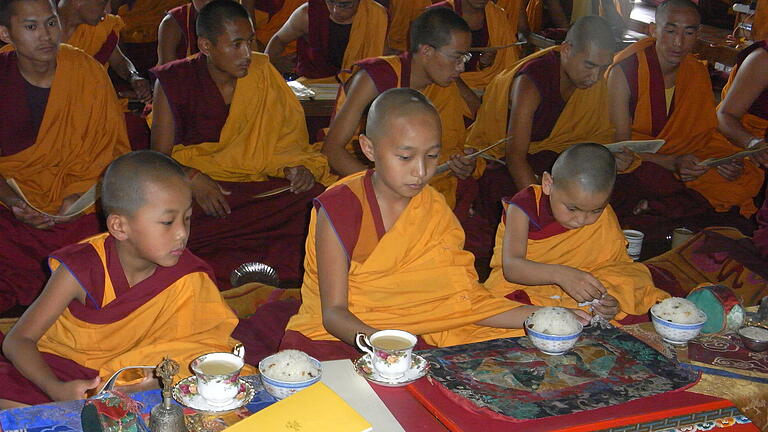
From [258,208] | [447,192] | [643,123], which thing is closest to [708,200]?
[643,123]

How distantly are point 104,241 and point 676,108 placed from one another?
3.94 meters

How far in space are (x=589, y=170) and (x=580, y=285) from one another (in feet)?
1.34

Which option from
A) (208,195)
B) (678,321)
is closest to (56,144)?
(208,195)

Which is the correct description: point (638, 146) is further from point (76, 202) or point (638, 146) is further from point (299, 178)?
point (76, 202)

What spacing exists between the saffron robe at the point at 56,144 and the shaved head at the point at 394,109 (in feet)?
6.04

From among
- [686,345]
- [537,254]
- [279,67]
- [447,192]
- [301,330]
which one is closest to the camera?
[686,345]

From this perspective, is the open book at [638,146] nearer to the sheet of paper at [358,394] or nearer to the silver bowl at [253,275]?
the silver bowl at [253,275]

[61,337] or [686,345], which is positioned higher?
[686,345]

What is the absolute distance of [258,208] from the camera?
4.66m

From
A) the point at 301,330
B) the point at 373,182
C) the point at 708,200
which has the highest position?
the point at 373,182

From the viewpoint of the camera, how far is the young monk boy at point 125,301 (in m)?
2.53

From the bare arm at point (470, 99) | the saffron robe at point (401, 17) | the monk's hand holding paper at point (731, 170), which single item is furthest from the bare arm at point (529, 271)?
the saffron robe at point (401, 17)

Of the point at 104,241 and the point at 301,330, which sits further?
the point at 301,330

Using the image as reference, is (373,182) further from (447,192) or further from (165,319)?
(447,192)
